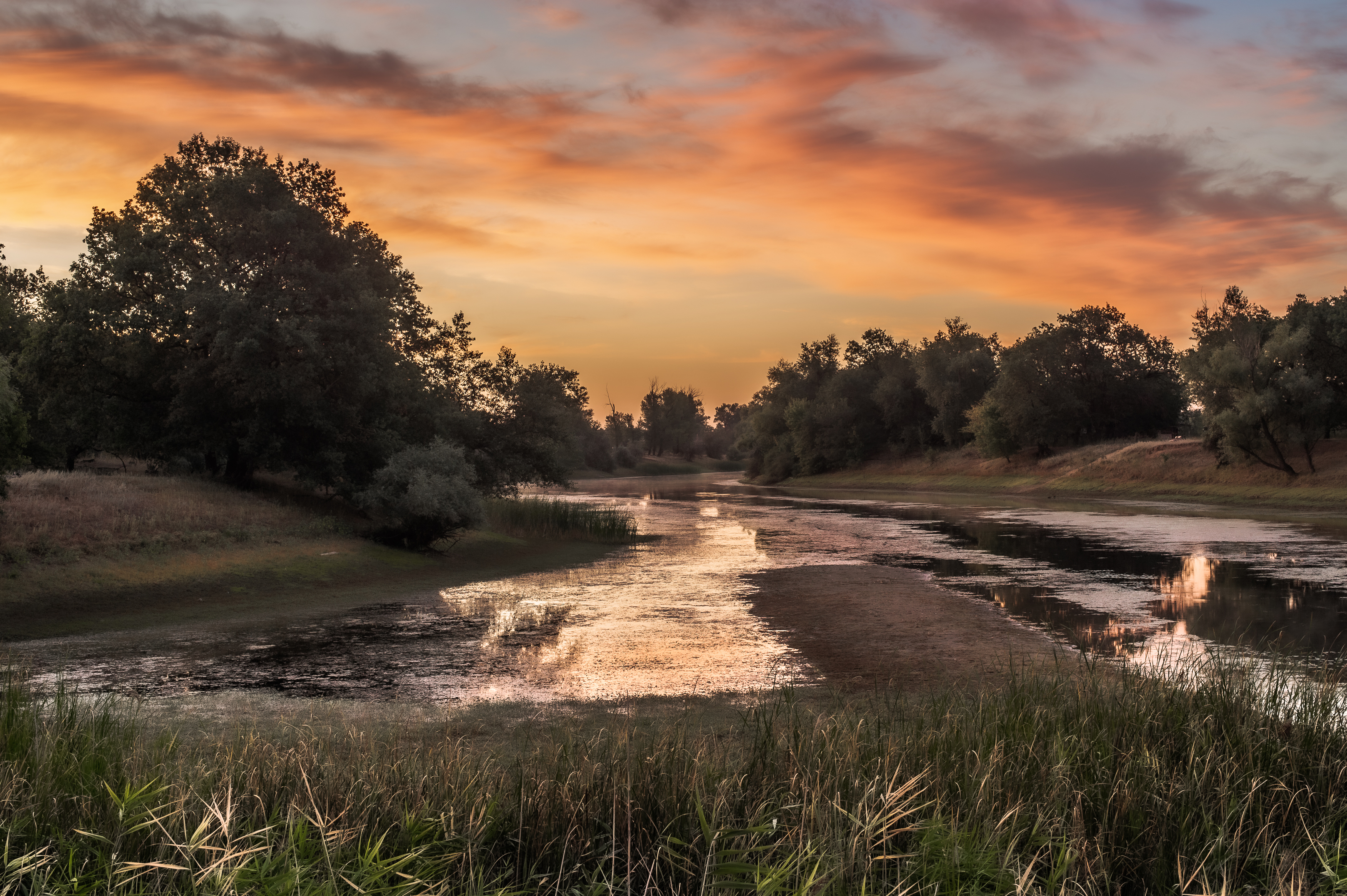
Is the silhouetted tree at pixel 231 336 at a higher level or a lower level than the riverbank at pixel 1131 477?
higher

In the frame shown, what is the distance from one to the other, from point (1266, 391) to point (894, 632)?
47171mm

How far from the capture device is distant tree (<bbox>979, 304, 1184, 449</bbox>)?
79.2m

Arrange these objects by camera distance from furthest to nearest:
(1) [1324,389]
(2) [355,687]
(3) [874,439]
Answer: (3) [874,439] < (1) [1324,389] < (2) [355,687]

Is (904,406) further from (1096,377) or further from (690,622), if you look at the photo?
(690,622)

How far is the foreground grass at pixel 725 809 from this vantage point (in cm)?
397

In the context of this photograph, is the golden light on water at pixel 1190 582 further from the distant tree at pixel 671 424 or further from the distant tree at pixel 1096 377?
the distant tree at pixel 671 424

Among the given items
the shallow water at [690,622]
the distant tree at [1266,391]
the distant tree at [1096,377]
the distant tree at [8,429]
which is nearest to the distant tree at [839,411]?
the distant tree at [1096,377]

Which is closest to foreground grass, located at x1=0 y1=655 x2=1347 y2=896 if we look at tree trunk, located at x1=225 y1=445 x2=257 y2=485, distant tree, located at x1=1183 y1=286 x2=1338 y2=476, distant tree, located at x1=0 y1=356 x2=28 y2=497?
distant tree, located at x1=0 y1=356 x2=28 y2=497

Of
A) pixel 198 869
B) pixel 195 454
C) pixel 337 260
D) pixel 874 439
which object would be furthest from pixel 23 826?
pixel 874 439

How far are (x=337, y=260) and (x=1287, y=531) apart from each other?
3490cm

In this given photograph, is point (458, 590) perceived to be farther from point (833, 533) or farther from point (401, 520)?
point (833, 533)

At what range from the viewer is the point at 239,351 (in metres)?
26.2

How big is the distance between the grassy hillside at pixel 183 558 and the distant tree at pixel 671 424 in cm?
15494

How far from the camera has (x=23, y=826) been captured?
4.39 m
